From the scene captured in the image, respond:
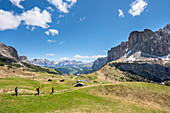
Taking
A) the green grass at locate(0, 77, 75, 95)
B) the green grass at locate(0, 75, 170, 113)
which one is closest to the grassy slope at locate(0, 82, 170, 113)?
the green grass at locate(0, 75, 170, 113)

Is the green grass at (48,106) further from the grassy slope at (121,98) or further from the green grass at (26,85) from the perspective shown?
the green grass at (26,85)

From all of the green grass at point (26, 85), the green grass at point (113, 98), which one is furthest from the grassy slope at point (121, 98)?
the green grass at point (26, 85)

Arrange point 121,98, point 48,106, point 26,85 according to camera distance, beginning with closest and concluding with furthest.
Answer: point 48,106 → point 121,98 → point 26,85

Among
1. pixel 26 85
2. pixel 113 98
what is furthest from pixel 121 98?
pixel 26 85

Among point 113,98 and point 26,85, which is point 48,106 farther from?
point 26,85

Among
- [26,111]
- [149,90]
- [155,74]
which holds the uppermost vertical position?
[26,111]

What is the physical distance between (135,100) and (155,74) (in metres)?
219

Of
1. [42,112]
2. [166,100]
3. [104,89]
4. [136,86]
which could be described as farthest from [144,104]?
[42,112]

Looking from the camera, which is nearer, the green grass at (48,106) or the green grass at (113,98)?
the green grass at (48,106)

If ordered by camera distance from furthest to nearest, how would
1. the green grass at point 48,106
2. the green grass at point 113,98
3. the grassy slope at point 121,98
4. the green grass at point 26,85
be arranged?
the green grass at point 26,85 → the grassy slope at point 121,98 → the green grass at point 113,98 → the green grass at point 48,106

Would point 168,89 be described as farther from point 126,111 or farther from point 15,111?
point 15,111

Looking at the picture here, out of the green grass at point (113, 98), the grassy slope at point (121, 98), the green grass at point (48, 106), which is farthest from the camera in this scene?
the grassy slope at point (121, 98)

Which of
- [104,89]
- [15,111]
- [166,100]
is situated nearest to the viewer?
[15,111]

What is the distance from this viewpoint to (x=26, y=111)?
17.9 meters
